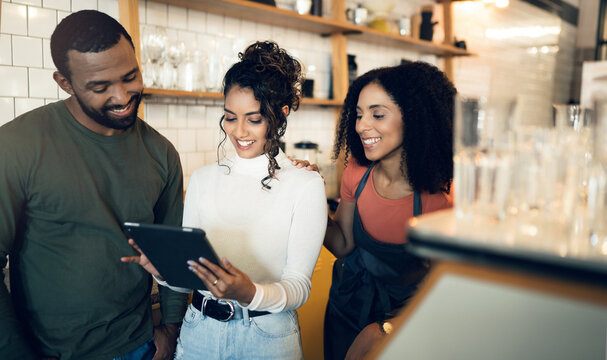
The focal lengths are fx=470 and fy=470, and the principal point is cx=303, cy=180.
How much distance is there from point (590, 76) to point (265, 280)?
5593mm

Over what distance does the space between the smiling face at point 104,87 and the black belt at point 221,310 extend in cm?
59

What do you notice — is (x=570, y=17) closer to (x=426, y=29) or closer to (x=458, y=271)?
(x=426, y=29)

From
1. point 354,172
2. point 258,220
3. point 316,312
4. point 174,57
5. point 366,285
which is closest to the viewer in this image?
point 258,220

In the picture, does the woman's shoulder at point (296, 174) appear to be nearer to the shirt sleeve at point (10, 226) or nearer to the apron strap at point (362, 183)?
the apron strap at point (362, 183)

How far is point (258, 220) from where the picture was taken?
1.35m

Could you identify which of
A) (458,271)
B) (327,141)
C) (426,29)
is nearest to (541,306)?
(458,271)

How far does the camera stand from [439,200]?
164cm

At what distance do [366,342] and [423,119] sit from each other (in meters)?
0.81

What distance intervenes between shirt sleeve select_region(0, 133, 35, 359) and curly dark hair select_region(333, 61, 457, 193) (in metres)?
1.21

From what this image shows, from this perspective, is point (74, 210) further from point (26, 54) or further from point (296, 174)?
point (26, 54)

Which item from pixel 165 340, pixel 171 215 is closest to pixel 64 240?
pixel 171 215

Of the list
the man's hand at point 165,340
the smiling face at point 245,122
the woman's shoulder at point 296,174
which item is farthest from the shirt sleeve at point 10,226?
the woman's shoulder at point 296,174

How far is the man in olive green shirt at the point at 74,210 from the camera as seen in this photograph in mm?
1283

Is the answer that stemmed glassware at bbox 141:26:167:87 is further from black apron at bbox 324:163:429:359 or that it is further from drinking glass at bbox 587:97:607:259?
drinking glass at bbox 587:97:607:259
